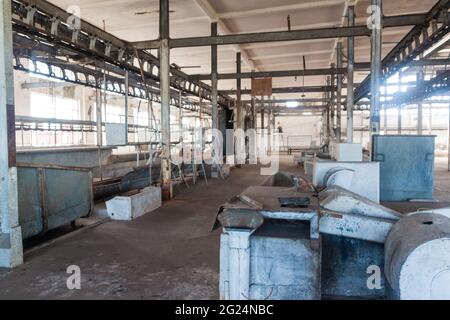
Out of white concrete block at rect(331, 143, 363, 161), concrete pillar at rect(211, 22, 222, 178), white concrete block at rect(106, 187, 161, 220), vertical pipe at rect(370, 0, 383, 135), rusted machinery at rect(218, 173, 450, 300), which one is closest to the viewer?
rusted machinery at rect(218, 173, 450, 300)

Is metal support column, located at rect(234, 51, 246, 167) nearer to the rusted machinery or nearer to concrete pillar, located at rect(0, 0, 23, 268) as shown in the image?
concrete pillar, located at rect(0, 0, 23, 268)

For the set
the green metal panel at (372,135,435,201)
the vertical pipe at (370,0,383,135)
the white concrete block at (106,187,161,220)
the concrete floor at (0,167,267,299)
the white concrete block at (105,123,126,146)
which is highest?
the vertical pipe at (370,0,383,135)

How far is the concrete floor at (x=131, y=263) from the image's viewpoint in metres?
3.00

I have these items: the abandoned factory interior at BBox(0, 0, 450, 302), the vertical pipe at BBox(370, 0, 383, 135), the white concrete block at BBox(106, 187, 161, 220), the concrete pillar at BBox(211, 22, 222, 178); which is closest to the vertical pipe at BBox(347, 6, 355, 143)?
the abandoned factory interior at BBox(0, 0, 450, 302)

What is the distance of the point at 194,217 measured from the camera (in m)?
5.79

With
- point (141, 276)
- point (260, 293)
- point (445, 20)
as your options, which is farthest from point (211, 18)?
point (260, 293)

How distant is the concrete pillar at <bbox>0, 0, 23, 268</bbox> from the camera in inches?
137

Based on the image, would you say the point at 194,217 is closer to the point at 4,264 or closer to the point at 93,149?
the point at 4,264

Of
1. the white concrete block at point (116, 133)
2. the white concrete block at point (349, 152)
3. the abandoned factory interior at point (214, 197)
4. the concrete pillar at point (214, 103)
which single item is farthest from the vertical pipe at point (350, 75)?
the white concrete block at point (116, 133)

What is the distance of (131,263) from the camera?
3670 millimetres

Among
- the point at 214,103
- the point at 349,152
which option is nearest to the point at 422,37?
the point at 349,152

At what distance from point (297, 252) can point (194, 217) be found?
358cm

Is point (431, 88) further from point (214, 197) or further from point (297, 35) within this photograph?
point (214, 197)

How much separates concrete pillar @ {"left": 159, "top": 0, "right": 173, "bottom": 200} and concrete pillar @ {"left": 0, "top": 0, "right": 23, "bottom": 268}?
12.1ft
